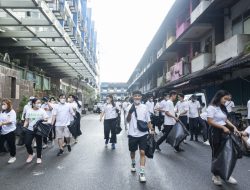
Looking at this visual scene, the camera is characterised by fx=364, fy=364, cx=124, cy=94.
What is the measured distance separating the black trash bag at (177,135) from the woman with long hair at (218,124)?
3.14 m

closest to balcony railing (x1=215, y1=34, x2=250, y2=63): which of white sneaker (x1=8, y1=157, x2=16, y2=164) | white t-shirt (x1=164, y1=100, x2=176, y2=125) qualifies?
white t-shirt (x1=164, y1=100, x2=176, y2=125)

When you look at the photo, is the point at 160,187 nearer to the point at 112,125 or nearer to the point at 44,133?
the point at 44,133

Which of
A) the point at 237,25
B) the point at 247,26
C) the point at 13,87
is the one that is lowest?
the point at 13,87

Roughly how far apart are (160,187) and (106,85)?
139224 millimetres

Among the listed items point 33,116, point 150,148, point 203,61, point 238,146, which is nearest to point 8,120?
point 33,116

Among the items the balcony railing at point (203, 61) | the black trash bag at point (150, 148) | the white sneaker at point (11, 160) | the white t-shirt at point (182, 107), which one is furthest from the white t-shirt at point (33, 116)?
the balcony railing at point (203, 61)

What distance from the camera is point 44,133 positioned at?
324 inches

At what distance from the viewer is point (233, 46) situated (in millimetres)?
16000

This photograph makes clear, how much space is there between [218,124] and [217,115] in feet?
0.53

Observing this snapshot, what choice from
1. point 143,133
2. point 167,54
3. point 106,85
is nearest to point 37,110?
point 143,133

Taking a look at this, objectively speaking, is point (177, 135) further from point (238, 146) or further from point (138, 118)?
point (238, 146)

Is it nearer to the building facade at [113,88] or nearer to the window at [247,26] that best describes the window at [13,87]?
the window at [247,26]

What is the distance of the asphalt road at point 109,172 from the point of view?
5.96 m

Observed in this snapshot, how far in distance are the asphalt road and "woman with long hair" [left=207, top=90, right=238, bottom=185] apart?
499 mm
